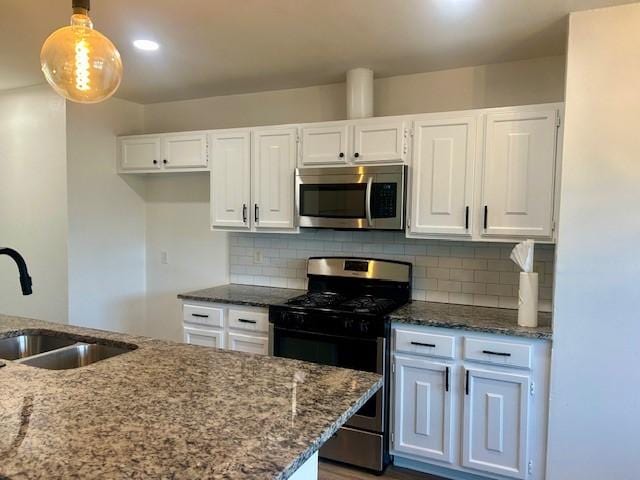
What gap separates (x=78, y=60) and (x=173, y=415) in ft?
3.82

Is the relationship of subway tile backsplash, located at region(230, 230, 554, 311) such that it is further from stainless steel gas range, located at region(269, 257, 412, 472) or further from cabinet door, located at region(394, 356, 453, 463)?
cabinet door, located at region(394, 356, 453, 463)

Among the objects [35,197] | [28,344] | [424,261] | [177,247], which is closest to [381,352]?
[424,261]

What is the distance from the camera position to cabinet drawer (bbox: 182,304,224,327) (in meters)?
3.41

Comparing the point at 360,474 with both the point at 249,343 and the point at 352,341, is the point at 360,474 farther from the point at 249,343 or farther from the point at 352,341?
the point at 249,343

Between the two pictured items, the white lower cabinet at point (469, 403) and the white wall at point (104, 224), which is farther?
the white wall at point (104, 224)

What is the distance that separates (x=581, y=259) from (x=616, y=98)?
2.54ft

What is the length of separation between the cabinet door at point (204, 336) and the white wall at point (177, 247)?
72cm

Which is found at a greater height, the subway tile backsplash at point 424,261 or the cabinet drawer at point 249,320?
the subway tile backsplash at point 424,261

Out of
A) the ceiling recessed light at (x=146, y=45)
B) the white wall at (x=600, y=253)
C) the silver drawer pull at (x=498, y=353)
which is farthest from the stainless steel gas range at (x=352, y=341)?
the ceiling recessed light at (x=146, y=45)

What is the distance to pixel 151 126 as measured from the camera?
439cm

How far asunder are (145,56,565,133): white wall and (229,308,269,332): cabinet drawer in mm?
1510

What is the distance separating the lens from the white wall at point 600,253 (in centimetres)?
227

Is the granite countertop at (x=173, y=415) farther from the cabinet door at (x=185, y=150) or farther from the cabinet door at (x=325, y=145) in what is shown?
the cabinet door at (x=185, y=150)

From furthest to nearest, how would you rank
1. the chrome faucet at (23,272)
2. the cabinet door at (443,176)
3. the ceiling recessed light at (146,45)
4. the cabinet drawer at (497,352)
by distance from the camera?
1. the cabinet door at (443,176)
2. the ceiling recessed light at (146,45)
3. the cabinet drawer at (497,352)
4. the chrome faucet at (23,272)
